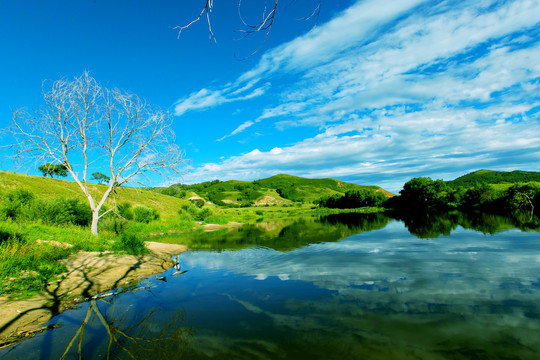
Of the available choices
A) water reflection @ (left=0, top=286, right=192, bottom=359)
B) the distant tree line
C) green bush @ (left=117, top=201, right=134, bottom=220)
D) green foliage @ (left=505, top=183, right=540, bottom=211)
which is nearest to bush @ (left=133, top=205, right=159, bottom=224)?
green bush @ (left=117, top=201, right=134, bottom=220)

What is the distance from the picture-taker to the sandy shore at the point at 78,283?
26.0ft

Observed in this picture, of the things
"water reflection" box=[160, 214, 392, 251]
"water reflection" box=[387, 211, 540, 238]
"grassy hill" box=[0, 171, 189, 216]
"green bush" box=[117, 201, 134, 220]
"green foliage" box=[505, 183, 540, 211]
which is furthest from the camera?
"green foliage" box=[505, 183, 540, 211]

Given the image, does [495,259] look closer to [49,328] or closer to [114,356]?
[114,356]

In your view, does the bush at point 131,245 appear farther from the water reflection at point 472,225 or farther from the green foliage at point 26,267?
the water reflection at point 472,225

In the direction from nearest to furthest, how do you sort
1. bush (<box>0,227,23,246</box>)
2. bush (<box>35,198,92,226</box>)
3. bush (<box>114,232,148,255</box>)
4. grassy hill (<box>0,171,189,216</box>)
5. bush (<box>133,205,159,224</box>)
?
1. bush (<box>0,227,23,246</box>)
2. bush (<box>114,232,148,255</box>)
3. bush (<box>35,198,92,226</box>)
4. bush (<box>133,205,159,224</box>)
5. grassy hill (<box>0,171,189,216</box>)

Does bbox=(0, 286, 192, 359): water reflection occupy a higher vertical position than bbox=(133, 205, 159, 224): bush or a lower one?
lower

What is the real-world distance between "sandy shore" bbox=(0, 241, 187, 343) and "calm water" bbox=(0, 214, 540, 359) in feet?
2.42

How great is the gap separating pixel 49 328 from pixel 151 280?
5414 millimetres

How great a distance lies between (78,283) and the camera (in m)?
11.4

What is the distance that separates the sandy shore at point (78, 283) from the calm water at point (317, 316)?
739 mm

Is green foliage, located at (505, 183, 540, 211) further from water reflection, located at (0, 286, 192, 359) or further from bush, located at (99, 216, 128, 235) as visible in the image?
water reflection, located at (0, 286, 192, 359)

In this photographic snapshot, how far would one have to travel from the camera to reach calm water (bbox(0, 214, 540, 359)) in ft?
21.4

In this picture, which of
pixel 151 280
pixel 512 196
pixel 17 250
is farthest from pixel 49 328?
pixel 512 196

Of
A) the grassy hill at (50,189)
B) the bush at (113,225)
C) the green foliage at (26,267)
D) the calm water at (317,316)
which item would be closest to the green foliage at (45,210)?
the bush at (113,225)
